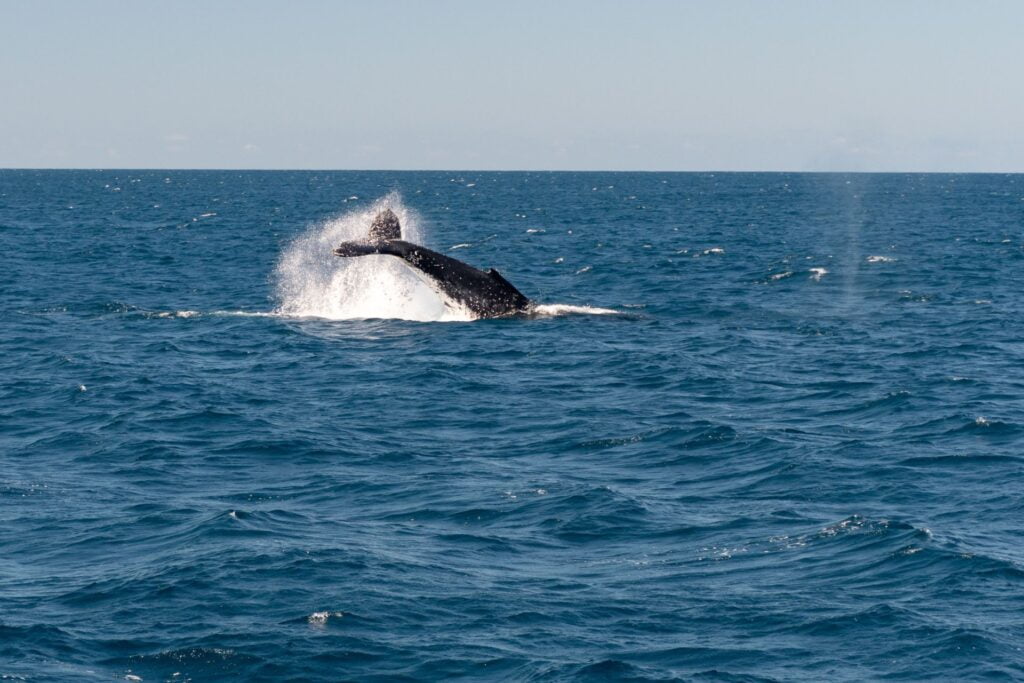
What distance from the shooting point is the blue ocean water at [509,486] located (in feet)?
57.3

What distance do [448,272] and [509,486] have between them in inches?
817

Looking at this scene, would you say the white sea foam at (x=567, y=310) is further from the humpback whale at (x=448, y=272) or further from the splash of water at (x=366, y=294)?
the splash of water at (x=366, y=294)

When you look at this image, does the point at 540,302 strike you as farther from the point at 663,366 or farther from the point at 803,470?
the point at 803,470

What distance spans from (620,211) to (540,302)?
90.7m

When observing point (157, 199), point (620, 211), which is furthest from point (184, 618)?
point (157, 199)

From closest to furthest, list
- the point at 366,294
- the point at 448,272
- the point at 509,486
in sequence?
the point at 509,486 < the point at 448,272 < the point at 366,294

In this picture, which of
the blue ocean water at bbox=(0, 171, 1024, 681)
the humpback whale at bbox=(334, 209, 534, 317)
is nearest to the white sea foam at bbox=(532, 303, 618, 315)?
the blue ocean water at bbox=(0, 171, 1024, 681)

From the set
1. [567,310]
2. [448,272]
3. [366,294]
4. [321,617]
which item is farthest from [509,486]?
[366,294]

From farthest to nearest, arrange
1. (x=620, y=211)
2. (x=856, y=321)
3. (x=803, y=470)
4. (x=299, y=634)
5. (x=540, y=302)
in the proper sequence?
(x=620, y=211), (x=540, y=302), (x=856, y=321), (x=803, y=470), (x=299, y=634)

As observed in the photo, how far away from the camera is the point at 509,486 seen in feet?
82.0

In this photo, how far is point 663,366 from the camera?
38031 mm

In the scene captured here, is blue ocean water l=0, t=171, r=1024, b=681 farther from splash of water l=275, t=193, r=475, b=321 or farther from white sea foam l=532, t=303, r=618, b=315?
white sea foam l=532, t=303, r=618, b=315

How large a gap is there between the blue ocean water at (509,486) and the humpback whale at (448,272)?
1.33 meters

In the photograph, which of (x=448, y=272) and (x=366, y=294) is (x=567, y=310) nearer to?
(x=448, y=272)
